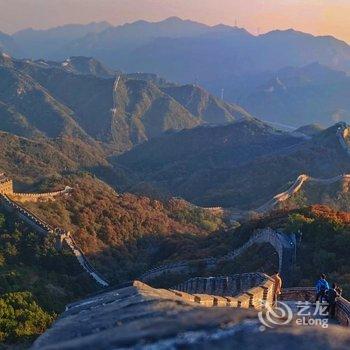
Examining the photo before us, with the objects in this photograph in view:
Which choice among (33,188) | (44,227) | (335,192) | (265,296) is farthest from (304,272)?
(335,192)

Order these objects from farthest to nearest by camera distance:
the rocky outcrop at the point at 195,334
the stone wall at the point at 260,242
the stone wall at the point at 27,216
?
the stone wall at the point at 27,216, the stone wall at the point at 260,242, the rocky outcrop at the point at 195,334

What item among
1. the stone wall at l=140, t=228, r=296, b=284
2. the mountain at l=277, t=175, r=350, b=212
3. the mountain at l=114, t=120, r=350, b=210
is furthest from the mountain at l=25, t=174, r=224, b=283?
the mountain at l=114, t=120, r=350, b=210

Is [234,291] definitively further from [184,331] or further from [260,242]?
[184,331]

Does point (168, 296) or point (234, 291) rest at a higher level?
point (168, 296)

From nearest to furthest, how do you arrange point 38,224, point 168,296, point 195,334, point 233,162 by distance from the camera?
1. point 195,334
2. point 168,296
3. point 38,224
4. point 233,162

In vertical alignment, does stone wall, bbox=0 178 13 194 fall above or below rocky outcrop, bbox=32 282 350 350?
above

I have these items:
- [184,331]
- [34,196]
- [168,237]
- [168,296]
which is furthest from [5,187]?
[184,331]

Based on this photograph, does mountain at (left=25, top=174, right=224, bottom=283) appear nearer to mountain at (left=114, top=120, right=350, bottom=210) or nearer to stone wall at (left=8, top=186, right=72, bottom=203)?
stone wall at (left=8, top=186, right=72, bottom=203)

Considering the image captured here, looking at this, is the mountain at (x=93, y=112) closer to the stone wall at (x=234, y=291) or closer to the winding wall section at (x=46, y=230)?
the winding wall section at (x=46, y=230)

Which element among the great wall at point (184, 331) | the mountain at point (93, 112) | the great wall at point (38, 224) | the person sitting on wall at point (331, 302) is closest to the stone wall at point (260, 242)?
the great wall at point (38, 224)

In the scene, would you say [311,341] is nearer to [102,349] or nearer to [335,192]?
[102,349]
